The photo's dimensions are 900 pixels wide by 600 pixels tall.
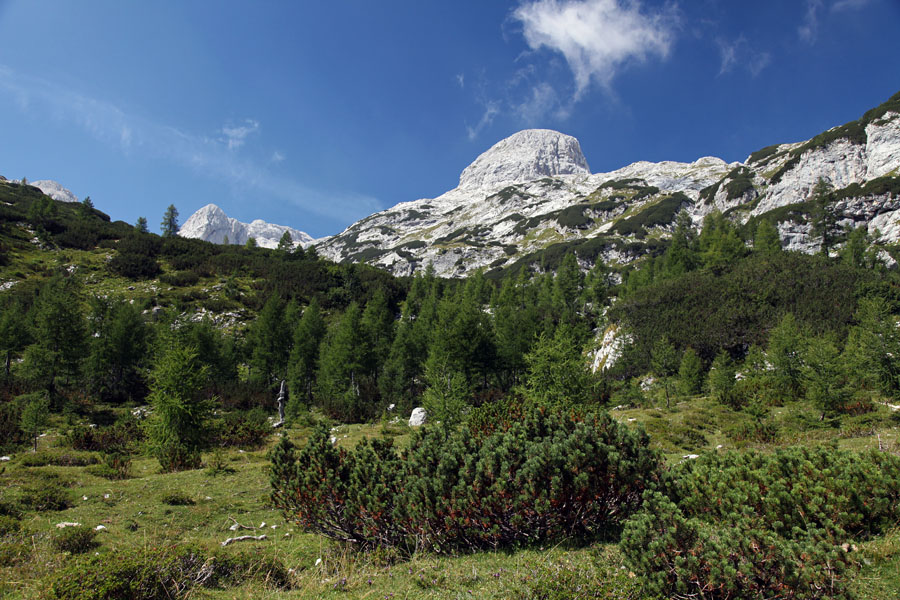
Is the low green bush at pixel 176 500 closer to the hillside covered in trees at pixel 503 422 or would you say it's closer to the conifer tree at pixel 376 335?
the hillside covered in trees at pixel 503 422

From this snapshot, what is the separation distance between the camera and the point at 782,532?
529cm

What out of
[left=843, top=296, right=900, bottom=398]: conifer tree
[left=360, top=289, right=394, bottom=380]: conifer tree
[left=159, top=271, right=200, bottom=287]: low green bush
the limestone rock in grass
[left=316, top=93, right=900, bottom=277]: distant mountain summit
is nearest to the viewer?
[left=843, top=296, right=900, bottom=398]: conifer tree

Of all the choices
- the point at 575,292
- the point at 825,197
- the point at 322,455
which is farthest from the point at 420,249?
the point at 322,455

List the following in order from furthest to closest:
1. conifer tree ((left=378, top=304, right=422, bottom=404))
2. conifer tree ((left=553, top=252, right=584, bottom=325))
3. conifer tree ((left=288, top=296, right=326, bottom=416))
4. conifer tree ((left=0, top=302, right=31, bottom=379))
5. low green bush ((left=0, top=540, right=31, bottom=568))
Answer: conifer tree ((left=553, top=252, right=584, bottom=325)) → conifer tree ((left=288, top=296, right=326, bottom=416)) → conifer tree ((left=378, top=304, right=422, bottom=404)) → conifer tree ((left=0, top=302, right=31, bottom=379)) → low green bush ((left=0, top=540, right=31, bottom=568))

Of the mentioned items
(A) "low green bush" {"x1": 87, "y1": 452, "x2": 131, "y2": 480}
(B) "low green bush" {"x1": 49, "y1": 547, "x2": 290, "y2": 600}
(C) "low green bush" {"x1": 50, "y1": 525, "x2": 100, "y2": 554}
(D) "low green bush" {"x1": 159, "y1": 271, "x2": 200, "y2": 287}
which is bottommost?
(A) "low green bush" {"x1": 87, "y1": 452, "x2": 131, "y2": 480}

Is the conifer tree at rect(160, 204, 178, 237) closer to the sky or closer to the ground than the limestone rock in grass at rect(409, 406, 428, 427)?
closer to the sky

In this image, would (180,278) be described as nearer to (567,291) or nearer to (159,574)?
(567,291)

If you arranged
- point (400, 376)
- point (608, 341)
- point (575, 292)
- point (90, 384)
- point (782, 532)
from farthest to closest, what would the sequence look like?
1. point (575, 292)
2. point (608, 341)
3. point (400, 376)
4. point (90, 384)
5. point (782, 532)

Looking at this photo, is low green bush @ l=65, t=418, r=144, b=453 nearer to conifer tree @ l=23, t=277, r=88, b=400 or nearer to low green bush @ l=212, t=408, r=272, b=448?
low green bush @ l=212, t=408, r=272, b=448

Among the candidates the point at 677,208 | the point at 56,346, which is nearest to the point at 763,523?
the point at 56,346

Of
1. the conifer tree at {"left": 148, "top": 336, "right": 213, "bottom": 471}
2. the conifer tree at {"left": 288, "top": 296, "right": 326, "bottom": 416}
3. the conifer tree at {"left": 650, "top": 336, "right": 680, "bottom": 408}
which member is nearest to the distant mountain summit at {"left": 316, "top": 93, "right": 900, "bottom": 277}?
the conifer tree at {"left": 650, "top": 336, "right": 680, "bottom": 408}

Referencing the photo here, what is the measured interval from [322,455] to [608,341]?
43.1m

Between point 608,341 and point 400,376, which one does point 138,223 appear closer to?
point 400,376

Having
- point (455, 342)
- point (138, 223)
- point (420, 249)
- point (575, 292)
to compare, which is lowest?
point (455, 342)
